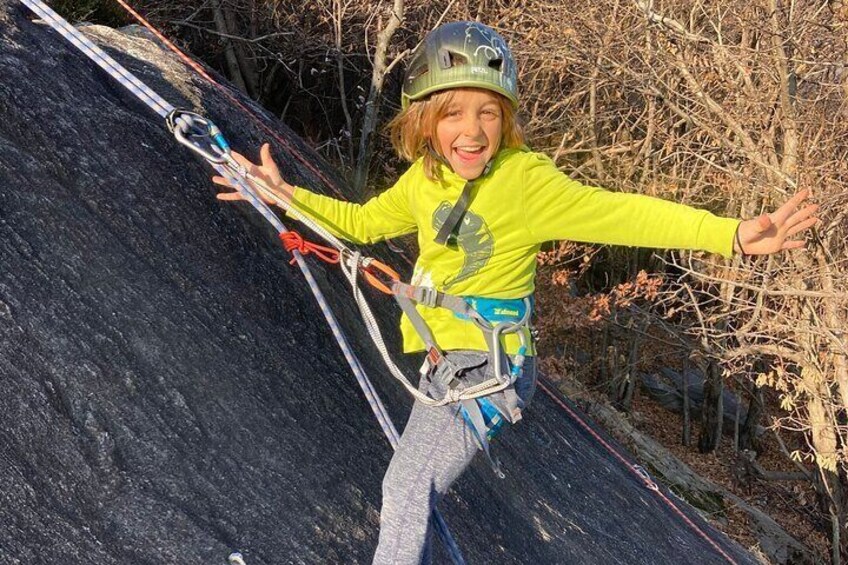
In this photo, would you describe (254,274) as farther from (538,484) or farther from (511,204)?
(538,484)

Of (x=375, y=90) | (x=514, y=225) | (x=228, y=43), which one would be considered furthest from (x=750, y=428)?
(x=514, y=225)

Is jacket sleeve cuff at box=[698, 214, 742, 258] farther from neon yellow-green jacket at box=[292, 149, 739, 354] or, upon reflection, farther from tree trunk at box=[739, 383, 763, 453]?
tree trunk at box=[739, 383, 763, 453]

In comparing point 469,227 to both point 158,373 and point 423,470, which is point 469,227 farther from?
point 158,373

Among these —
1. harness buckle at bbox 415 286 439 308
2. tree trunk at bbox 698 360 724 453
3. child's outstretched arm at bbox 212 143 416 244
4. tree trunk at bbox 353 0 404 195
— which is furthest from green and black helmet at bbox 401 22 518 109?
tree trunk at bbox 698 360 724 453

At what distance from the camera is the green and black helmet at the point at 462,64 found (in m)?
2.48

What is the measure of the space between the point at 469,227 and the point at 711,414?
12767mm

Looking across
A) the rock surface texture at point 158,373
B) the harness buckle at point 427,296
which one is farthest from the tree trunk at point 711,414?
the harness buckle at point 427,296

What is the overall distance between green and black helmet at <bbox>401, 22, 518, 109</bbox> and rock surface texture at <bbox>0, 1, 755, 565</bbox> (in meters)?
1.41

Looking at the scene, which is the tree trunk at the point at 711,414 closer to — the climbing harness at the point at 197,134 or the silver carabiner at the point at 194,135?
the climbing harness at the point at 197,134

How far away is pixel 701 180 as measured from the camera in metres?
9.80

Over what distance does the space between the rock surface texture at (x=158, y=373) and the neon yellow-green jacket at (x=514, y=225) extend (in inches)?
34.3

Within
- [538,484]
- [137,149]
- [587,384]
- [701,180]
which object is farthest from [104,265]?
[587,384]

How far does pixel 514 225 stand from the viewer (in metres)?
2.57

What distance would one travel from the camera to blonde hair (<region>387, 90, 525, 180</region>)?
2.56m
